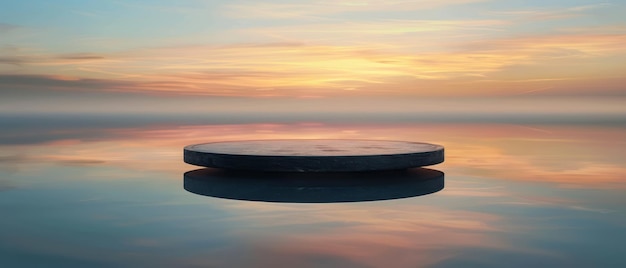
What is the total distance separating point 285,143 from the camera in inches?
623

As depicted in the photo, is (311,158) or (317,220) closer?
(317,220)

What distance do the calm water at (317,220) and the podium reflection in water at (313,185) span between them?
5 centimetres

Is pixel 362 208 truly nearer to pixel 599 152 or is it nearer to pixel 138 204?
pixel 138 204

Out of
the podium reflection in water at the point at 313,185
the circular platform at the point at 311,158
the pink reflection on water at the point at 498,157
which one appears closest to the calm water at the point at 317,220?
the podium reflection in water at the point at 313,185

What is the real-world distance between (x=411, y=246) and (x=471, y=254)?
690mm

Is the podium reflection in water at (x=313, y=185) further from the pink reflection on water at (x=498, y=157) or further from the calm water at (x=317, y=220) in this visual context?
the pink reflection on water at (x=498, y=157)

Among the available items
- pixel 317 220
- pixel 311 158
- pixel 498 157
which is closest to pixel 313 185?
pixel 311 158

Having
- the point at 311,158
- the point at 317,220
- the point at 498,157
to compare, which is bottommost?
the point at 498,157

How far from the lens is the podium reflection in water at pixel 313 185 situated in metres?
10.6

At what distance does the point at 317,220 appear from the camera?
8.73 m

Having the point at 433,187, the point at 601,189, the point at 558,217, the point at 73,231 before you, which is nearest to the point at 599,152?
the point at 601,189

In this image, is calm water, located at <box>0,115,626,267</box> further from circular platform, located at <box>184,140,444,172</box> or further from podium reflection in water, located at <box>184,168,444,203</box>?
circular platform, located at <box>184,140,444,172</box>

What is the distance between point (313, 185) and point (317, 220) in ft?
9.98

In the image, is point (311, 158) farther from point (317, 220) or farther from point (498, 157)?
point (498, 157)
